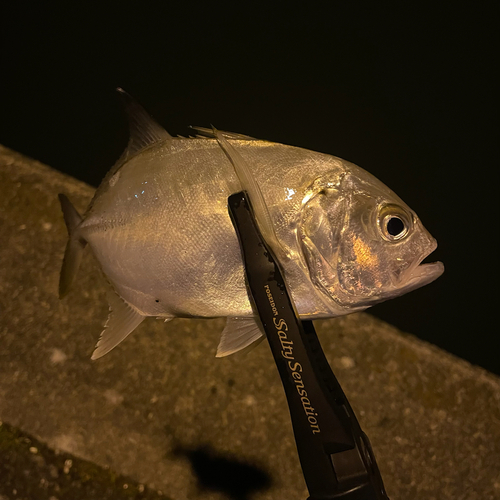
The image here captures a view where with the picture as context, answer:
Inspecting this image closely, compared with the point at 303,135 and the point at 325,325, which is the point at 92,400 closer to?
the point at 325,325

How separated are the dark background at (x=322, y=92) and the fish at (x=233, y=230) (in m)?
0.46

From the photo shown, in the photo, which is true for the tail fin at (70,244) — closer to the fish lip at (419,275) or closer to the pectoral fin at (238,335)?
the pectoral fin at (238,335)

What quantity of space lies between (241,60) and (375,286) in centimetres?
96

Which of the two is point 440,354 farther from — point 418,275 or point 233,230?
point 233,230

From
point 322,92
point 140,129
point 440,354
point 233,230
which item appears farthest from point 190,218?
point 440,354

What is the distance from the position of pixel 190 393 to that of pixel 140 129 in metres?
1.00

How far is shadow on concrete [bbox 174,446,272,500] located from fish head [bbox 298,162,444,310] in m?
0.89

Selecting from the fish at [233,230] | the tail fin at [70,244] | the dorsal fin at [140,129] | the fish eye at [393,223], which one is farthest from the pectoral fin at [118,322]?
the fish eye at [393,223]

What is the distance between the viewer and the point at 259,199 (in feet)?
2.92

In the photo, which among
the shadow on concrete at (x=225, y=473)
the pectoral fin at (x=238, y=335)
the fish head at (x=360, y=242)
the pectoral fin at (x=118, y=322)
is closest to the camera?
the fish head at (x=360, y=242)

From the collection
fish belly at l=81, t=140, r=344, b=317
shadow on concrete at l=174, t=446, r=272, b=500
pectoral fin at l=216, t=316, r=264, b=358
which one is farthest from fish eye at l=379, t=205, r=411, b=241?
shadow on concrete at l=174, t=446, r=272, b=500

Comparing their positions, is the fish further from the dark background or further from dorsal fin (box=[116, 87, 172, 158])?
the dark background

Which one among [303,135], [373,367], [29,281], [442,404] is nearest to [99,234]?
[29,281]

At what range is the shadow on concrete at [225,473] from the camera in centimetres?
134
